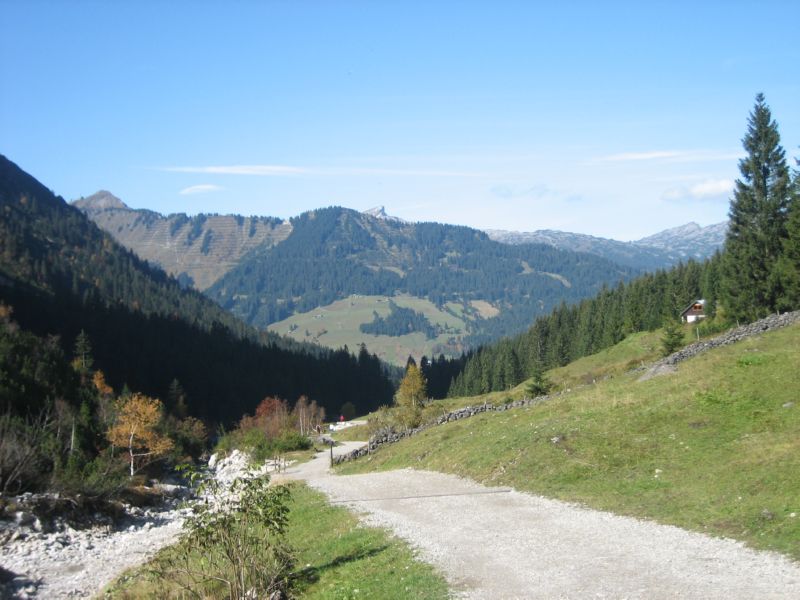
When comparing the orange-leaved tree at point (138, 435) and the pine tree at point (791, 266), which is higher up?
the pine tree at point (791, 266)

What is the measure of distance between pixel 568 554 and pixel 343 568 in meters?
6.07

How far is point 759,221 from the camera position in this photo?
54.9 metres

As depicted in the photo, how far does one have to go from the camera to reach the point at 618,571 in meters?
13.0

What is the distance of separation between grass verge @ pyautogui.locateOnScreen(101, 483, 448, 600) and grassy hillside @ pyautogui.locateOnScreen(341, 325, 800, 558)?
641cm

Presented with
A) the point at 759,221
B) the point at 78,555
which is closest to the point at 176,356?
the point at 78,555

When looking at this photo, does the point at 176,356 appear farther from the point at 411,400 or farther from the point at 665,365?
the point at 665,365

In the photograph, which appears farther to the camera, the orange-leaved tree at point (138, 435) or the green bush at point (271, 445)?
the green bush at point (271, 445)

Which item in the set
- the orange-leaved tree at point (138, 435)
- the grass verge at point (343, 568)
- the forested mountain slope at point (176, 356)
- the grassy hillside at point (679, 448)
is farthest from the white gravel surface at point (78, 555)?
the forested mountain slope at point (176, 356)

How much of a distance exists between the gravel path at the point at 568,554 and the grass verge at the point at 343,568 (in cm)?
59

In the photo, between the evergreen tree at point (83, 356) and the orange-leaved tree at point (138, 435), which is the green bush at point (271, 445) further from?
the evergreen tree at point (83, 356)

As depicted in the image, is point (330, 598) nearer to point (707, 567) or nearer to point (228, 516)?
point (228, 516)

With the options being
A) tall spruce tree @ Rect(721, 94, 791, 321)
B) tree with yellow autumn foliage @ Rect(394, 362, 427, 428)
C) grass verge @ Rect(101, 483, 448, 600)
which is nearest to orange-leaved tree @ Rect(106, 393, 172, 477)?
tree with yellow autumn foliage @ Rect(394, 362, 427, 428)

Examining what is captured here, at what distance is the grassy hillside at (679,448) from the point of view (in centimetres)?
1598

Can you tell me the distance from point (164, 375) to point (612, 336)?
99.0m
